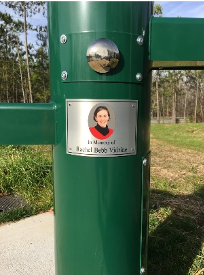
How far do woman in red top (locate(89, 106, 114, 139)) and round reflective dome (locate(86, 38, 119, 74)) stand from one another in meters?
0.17

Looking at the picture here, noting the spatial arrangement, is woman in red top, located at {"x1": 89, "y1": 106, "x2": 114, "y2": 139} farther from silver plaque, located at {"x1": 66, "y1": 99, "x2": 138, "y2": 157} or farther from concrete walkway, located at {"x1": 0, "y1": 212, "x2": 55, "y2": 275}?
concrete walkway, located at {"x1": 0, "y1": 212, "x2": 55, "y2": 275}

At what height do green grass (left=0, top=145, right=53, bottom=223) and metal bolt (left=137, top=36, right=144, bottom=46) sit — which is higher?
metal bolt (left=137, top=36, right=144, bottom=46)

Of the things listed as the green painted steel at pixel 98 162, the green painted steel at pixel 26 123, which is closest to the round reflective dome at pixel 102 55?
the green painted steel at pixel 98 162

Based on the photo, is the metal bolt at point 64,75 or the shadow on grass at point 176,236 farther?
the shadow on grass at point 176,236

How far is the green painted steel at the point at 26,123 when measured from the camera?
4.04 feet

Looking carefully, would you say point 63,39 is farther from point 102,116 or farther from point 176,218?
point 176,218

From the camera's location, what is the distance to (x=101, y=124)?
1.16 meters

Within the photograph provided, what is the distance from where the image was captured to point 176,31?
3.91 feet

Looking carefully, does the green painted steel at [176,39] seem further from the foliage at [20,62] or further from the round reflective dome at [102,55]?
the foliage at [20,62]

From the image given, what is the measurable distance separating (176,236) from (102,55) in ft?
6.24

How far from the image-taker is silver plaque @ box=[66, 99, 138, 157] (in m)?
1.16

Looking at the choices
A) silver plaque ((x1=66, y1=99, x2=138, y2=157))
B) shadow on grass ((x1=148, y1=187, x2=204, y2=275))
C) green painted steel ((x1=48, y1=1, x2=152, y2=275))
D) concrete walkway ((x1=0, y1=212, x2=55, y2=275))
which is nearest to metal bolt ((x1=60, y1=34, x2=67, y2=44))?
green painted steel ((x1=48, y1=1, x2=152, y2=275))

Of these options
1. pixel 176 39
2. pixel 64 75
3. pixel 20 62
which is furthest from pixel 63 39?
pixel 20 62

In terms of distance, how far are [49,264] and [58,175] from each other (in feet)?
3.49
